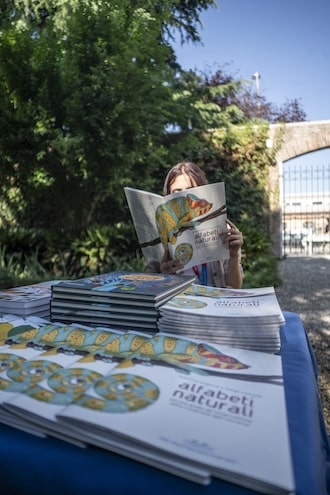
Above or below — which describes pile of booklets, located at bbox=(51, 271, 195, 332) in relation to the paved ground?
above

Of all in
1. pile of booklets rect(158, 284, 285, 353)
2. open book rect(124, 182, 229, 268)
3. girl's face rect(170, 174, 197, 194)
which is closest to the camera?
pile of booklets rect(158, 284, 285, 353)

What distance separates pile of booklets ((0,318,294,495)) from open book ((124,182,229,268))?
0.51m

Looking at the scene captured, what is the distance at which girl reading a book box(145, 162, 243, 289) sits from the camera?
1.27 metres

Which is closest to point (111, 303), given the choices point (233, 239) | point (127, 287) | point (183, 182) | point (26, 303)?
point (127, 287)

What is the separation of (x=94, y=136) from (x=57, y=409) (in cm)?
492

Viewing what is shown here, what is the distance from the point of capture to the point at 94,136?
16.4ft

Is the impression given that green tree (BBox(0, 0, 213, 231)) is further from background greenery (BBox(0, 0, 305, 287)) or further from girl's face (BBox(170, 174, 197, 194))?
girl's face (BBox(170, 174, 197, 194))

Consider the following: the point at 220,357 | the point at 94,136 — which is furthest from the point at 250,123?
the point at 220,357

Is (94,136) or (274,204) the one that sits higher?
(94,136)

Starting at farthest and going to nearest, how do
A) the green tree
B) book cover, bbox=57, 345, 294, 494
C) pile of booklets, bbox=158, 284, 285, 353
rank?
1. the green tree
2. pile of booklets, bbox=158, 284, 285, 353
3. book cover, bbox=57, 345, 294, 494

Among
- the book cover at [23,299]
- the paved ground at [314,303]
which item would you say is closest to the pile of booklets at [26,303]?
the book cover at [23,299]

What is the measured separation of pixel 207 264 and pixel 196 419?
1.07 metres

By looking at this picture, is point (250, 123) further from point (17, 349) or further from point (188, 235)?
point (17, 349)

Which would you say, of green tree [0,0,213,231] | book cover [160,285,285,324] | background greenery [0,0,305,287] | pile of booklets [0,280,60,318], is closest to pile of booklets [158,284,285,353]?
book cover [160,285,285,324]
